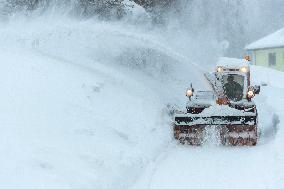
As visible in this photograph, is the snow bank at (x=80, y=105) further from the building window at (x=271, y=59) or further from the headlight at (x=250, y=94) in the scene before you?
the building window at (x=271, y=59)

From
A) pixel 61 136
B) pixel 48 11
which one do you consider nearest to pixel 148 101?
pixel 48 11

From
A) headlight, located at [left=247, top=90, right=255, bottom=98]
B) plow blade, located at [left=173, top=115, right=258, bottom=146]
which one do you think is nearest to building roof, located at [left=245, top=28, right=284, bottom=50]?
headlight, located at [left=247, top=90, right=255, bottom=98]

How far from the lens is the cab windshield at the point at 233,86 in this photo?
37.6 ft

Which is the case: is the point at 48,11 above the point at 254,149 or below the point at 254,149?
above

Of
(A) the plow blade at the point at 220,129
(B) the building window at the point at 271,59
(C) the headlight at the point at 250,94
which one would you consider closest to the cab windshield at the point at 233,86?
(C) the headlight at the point at 250,94

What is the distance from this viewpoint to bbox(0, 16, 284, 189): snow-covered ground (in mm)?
6289

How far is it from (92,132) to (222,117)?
11.4 feet

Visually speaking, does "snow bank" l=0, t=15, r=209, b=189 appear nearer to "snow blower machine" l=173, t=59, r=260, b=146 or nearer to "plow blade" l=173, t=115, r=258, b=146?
"plow blade" l=173, t=115, r=258, b=146

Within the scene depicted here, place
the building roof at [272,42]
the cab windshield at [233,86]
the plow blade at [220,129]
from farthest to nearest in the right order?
the building roof at [272,42]
the cab windshield at [233,86]
the plow blade at [220,129]

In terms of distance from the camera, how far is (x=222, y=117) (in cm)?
1014

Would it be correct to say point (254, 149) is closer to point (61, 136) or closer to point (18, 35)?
point (61, 136)

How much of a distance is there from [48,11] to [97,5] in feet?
6.09

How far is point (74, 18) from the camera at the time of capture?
15578 millimetres

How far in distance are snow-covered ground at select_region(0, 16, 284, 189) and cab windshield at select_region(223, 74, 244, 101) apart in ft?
4.15
